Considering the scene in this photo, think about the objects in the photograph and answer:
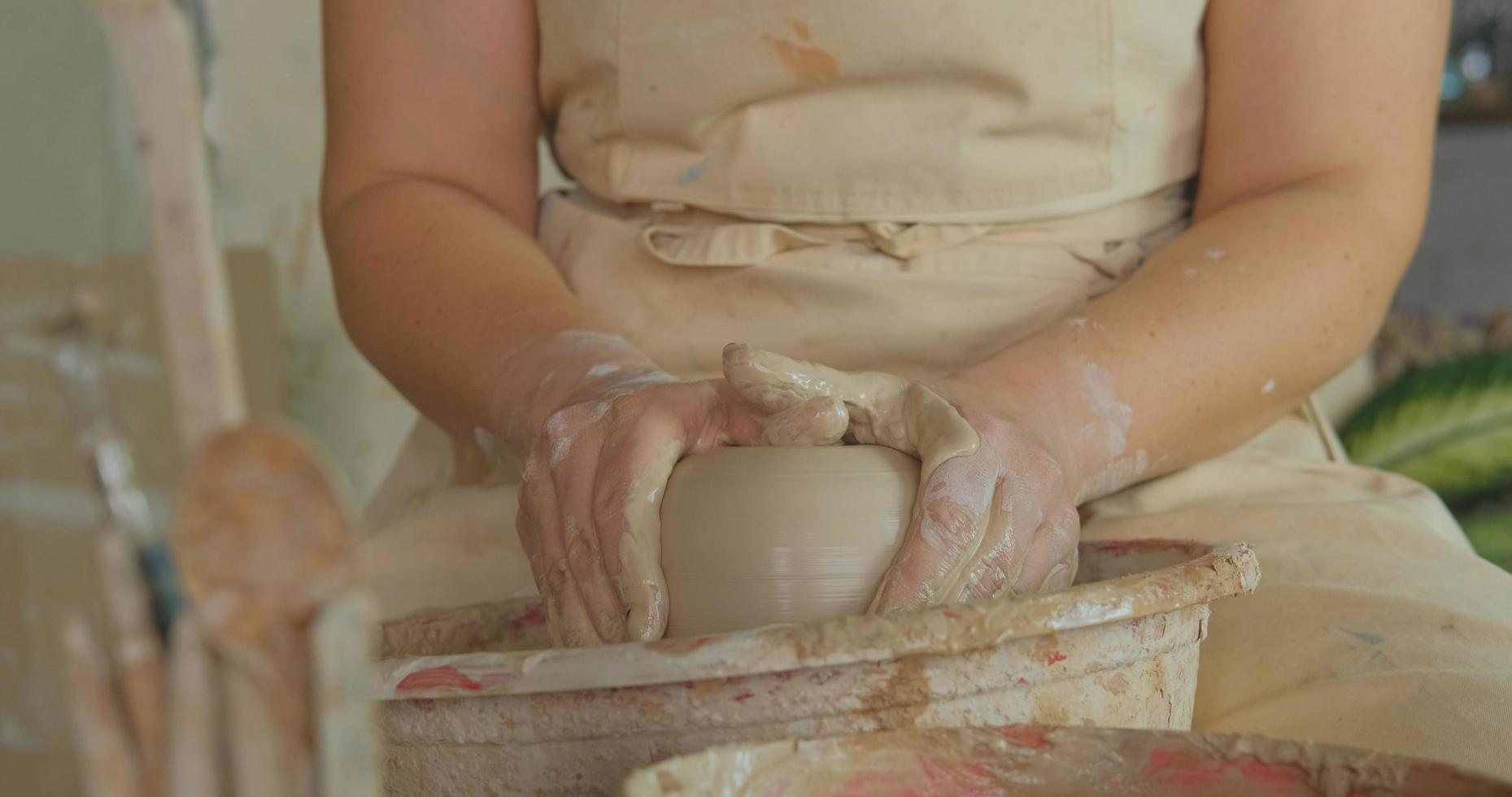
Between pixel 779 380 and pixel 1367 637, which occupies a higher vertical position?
pixel 779 380

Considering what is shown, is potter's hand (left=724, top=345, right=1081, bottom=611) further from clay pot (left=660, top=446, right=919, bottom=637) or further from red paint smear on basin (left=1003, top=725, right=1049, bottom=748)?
red paint smear on basin (left=1003, top=725, right=1049, bottom=748)

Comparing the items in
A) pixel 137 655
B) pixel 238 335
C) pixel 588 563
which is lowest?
pixel 238 335

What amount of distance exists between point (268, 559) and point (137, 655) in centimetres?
3

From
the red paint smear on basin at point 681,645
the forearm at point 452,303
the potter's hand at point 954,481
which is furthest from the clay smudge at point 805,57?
the red paint smear on basin at point 681,645

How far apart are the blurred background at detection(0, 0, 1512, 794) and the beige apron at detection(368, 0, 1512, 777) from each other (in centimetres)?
27

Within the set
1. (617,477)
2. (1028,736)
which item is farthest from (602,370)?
(1028,736)

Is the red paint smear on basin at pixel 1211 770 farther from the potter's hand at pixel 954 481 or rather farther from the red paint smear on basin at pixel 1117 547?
the red paint smear on basin at pixel 1117 547

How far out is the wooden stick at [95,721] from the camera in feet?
0.95

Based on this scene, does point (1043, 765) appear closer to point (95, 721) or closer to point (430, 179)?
point (95, 721)

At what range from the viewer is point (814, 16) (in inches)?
41.3

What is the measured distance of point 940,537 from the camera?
701 millimetres

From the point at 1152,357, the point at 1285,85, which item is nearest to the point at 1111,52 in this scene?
the point at 1285,85

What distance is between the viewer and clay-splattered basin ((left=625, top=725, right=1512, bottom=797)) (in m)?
0.53

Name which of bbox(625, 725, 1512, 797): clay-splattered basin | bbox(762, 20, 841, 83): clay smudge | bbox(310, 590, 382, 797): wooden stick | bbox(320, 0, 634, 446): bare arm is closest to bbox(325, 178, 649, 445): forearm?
bbox(320, 0, 634, 446): bare arm
